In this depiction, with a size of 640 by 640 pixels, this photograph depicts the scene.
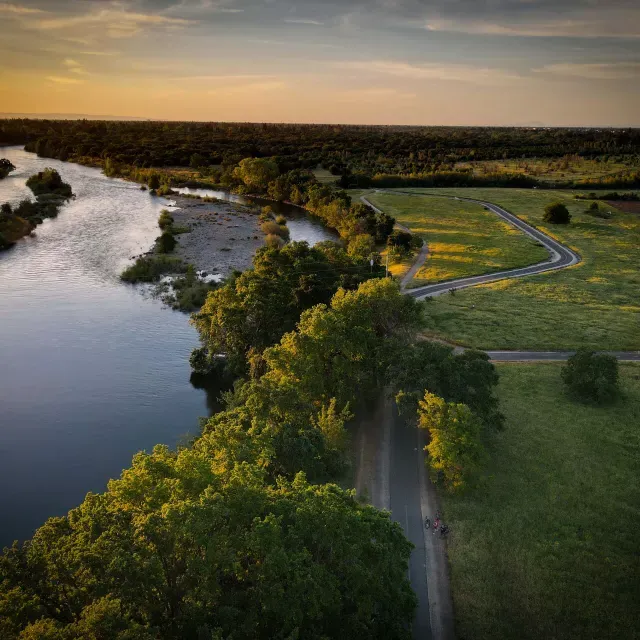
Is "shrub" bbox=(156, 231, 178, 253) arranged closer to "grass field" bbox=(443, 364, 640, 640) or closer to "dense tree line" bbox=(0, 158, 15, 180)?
"grass field" bbox=(443, 364, 640, 640)

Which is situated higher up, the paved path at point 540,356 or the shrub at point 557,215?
the shrub at point 557,215

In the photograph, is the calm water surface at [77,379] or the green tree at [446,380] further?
the green tree at [446,380]

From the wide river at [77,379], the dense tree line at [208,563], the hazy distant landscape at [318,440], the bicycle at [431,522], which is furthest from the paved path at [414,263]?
the dense tree line at [208,563]

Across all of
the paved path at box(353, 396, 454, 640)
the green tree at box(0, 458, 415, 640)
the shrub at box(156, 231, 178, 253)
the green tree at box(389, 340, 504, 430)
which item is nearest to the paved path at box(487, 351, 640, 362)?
the green tree at box(389, 340, 504, 430)

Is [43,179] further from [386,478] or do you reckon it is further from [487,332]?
[386,478]

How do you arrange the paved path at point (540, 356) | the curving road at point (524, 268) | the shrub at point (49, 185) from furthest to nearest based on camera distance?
1. the shrub at point (49, 185)
2. the curving road at point (524, 268)
3. the paved path at point (540, 356)

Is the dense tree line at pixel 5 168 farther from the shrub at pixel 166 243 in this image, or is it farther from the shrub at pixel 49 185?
the shrub at pixel 166 243

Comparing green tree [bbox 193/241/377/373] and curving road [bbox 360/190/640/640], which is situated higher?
green tree [bbox 193/241/377/373]
